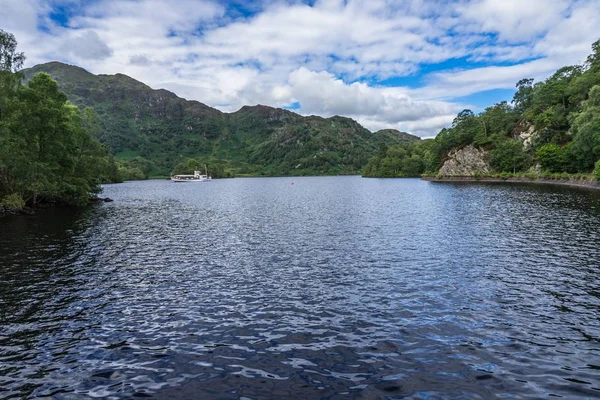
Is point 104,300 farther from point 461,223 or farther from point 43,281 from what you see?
point 461,223

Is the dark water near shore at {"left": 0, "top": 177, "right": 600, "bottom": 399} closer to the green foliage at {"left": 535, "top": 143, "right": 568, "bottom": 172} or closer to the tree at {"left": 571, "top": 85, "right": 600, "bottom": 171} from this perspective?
the tree at {"left": 571, "top": 85, "right": 600, "bottom": 171}

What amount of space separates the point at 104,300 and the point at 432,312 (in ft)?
73.2

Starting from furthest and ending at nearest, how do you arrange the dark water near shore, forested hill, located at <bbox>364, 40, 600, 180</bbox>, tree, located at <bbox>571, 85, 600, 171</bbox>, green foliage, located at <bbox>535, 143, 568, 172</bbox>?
green foliage, located at <bbox>535, 143, 568, 172</bbox> → forested hill, located at <bbox>364, 40, 600, 180</bbox> → tree, located at <bbox>571, 85, 600, 171</bbox> → the dark water near shore

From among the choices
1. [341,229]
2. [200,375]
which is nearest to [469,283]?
[200,375]

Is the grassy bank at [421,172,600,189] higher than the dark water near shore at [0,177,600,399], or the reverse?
the grassy bank at [421,172,600,189]

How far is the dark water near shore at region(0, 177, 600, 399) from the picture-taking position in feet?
47.5

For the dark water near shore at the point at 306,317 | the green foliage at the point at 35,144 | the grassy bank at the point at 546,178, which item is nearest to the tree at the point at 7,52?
the green foliage at the point at 35,144

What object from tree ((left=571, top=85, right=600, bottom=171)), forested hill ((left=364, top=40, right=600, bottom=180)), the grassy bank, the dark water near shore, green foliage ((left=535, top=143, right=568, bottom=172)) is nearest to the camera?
the dark water near shore

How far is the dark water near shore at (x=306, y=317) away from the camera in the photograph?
14492mm

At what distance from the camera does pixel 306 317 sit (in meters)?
21.0

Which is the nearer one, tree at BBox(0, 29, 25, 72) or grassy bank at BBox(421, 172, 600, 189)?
tree at BBox(0, 29, 25, 72)

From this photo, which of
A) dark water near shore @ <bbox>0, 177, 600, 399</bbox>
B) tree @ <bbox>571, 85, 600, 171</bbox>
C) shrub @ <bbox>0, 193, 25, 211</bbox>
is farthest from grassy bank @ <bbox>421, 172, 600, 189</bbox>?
shrub @ <bbox>0, 193, 25, 211</bbox>

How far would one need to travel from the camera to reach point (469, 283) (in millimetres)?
26656

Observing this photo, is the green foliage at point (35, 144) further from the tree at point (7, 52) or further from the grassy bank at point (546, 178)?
the grassy bank at point (546, 178)
